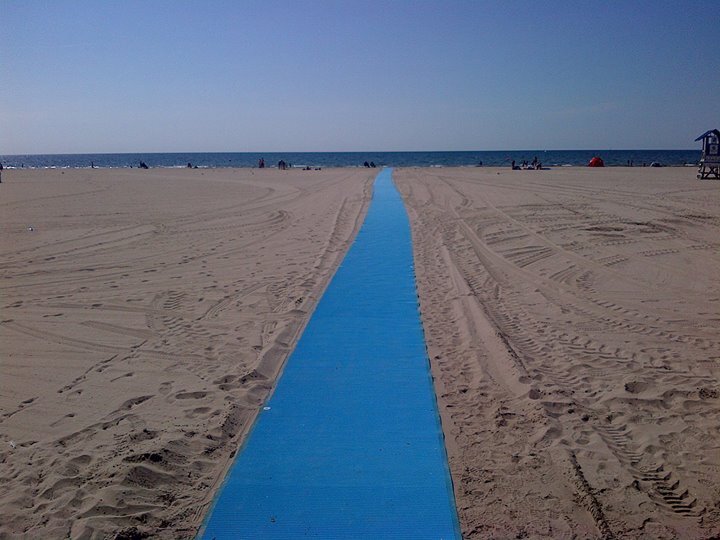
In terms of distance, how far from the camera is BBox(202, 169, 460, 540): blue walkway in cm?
292

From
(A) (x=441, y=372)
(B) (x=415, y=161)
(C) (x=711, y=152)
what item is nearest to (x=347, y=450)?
(A) (x=441, y=372)

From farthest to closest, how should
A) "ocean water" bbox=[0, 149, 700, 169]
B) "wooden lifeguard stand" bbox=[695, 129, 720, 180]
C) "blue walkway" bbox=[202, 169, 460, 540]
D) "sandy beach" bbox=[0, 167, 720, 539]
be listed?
1. "ocean water" bbox=[0, 149, 700, 169]
2. "wooden lifeguard stand" bbox=[695, 129, 720, 180]
3. "sandy beach" bbox=[0, 167, 720, 539]
4. "blue walkway" bbox=[202, 169, 460, 540]

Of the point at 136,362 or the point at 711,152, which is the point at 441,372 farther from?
the point at 711,152

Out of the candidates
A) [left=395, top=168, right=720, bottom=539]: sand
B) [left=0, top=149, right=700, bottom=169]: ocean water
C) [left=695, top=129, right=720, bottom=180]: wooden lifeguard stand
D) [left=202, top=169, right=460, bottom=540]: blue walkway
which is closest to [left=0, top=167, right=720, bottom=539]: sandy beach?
[left=395, top=168, right=720, bottom=539]: sand

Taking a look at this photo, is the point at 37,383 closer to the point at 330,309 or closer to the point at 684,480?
the point at 330,309

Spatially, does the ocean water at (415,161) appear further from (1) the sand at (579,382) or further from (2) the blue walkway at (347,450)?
(2) the blue walkway at (347,450)

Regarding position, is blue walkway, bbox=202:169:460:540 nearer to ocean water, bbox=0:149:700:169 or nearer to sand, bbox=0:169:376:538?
sand, bbox=0:169:376:538

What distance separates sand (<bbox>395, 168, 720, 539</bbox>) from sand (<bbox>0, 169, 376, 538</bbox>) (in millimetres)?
1776

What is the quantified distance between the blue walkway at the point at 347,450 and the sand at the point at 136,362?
22 centimetres

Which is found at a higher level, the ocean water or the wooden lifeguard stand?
the ocean water

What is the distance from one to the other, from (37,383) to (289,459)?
2760 mm

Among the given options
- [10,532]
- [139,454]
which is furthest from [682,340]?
[10,532]

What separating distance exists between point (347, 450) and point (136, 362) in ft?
8.70

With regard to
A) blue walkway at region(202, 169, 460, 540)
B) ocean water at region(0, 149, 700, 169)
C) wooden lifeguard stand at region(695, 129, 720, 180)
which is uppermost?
ocean water at region(0, 149, 700, 169)
